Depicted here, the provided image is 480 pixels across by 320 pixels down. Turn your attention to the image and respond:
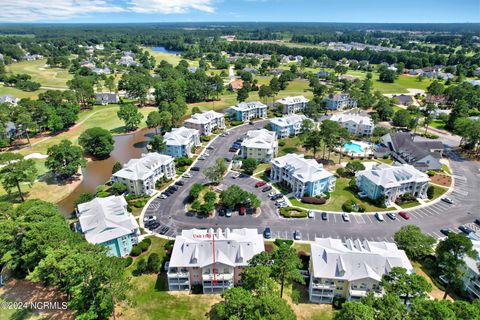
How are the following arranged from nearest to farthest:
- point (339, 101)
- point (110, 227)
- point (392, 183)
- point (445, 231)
Result: point (110, 227) → point (445, 231) → point (392, 183) → point (339, 101)

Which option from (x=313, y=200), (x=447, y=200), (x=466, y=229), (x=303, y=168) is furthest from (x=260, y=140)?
(x=466, y=229)

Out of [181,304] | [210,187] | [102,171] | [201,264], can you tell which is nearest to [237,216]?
[210,187]

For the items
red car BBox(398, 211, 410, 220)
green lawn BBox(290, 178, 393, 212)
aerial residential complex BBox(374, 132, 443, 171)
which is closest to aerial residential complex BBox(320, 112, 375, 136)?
aerial residential complex BBox(374, 132, 443, 171)

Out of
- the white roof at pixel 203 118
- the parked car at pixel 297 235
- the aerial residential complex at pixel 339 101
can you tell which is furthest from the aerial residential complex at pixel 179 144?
the aerial residential complex at pixel 339 101

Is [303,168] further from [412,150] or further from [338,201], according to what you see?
[412,150]

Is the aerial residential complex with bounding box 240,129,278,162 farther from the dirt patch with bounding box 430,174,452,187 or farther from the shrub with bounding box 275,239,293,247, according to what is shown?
the dirt patch with bounding box 430,174,452,187

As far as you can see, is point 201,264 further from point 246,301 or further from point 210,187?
point 210,187
